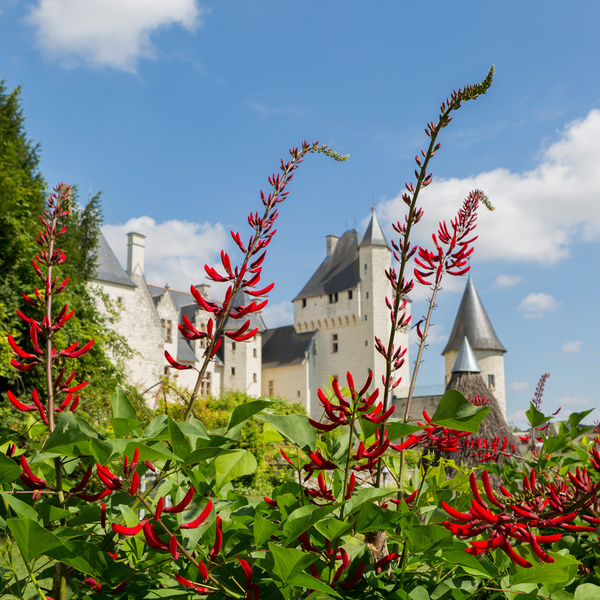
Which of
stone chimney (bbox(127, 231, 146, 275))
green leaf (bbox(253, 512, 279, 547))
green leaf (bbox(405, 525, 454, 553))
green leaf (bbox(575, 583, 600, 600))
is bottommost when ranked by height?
green leaf (bbox(575, 583, 600, 600))

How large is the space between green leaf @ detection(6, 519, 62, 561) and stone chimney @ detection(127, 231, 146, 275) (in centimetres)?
3566

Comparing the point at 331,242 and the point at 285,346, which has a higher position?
the point at 331,242

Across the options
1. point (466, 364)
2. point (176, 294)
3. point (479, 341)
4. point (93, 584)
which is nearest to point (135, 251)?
point (176, 294)

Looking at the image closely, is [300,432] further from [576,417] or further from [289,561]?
[576,417]

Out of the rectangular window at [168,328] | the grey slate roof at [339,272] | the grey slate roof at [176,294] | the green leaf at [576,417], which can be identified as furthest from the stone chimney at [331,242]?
the green leaf at [576,417]

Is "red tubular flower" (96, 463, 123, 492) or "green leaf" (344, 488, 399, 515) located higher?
"red tubular flower" (96, 463, 123, 492)

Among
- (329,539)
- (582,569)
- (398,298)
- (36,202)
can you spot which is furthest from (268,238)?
(36,202)

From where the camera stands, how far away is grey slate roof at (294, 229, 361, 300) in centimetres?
4503

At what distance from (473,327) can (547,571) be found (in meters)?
39.0

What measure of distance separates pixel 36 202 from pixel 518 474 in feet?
37.5

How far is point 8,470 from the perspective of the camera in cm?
85

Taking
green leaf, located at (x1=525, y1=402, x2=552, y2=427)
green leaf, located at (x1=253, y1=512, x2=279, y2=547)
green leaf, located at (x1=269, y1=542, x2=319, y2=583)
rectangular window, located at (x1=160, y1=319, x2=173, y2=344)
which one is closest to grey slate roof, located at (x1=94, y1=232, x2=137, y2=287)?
rectangular window, located at (x1=160, y1=319, x2=173, y2=344)

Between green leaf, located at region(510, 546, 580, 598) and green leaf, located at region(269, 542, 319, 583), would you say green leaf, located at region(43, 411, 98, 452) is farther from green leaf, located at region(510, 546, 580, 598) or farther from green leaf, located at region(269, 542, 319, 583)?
green leaf, located at region(510, 546, 580, 598)

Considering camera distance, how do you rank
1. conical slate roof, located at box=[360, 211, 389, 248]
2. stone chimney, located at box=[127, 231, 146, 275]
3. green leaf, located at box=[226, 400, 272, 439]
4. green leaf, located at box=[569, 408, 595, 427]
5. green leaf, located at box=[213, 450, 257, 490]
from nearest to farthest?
green leaf, located at box=[226, 400, 272, 439], green leaf, located at box=[213, 450, 257, 490], green leaf, located at box=[569, 408, 595, 427], stone chimney, located at box=[127, 231, 146, 275], conical slate roof, located at box=[360, 211, 389, 248]
